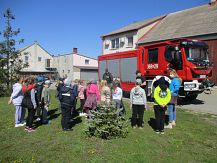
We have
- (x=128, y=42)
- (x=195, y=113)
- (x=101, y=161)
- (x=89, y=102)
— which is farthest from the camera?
(x=128, y=42)

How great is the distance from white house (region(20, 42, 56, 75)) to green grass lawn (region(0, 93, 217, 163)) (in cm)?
5476

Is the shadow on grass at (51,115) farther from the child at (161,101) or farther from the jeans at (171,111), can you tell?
Answer: the jeans at (171,111)

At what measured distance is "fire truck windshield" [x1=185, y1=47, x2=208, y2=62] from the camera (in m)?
13.8

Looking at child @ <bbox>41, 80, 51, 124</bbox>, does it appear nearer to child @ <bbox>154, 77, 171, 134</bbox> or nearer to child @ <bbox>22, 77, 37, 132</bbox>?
child @ <bbox>22, 77, 37, 132</bbox>

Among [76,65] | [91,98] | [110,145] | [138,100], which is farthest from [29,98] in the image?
[76,65]

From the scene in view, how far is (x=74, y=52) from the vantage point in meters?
60.4

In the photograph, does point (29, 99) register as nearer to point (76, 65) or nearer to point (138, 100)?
point (138, 100)

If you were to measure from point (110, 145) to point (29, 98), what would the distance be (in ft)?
10.7

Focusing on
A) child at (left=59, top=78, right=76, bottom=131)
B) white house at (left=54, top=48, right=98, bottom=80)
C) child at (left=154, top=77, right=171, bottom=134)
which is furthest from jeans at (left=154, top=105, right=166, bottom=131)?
white house at (left=54, top=48, right=98, bottom=80)

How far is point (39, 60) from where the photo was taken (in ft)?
206

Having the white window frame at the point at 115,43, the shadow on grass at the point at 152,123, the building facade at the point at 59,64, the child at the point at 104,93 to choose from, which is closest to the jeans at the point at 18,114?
the child at the point at 104,93

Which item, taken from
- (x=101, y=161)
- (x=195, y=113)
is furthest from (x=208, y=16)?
(x=101, y=161)

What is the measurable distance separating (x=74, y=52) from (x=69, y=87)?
53.1m

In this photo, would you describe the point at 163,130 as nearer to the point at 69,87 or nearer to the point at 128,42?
the point at 69,87
